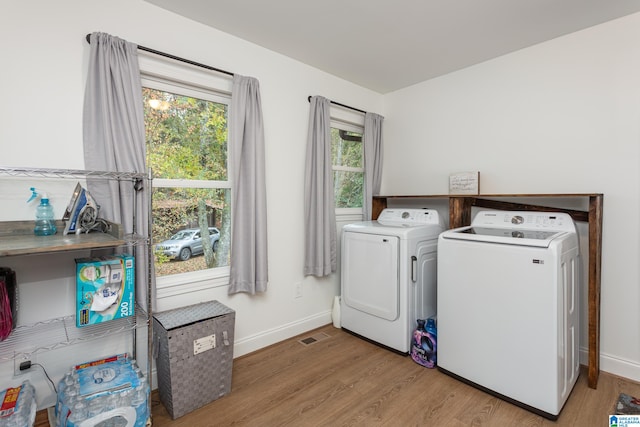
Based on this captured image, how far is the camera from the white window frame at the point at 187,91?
2039 mm

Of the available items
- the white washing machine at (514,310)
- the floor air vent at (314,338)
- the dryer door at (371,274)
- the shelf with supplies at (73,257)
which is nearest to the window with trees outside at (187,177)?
the shelf with supplies at (73,257)

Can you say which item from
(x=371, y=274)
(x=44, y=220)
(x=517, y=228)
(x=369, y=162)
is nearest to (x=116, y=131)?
(x=44, y=220)

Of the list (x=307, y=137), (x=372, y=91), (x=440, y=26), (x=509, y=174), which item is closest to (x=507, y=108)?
(x=509, y=174)

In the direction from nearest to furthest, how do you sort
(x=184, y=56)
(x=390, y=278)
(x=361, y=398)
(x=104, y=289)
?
(x=104, y=289) → (x=361, y=398) → (x=184, y=56) → (x=390, y=278)

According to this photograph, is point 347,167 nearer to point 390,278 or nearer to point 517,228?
point 390,278

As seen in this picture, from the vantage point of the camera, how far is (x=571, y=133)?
233 cm

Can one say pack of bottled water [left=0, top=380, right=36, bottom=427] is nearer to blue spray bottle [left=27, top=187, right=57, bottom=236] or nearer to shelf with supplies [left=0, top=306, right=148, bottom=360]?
shelf with supplies [left=0, top=306, right=148, bottom=360]

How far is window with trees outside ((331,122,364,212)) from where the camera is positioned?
3.27m

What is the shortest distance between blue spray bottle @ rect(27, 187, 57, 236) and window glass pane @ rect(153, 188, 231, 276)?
0.56 metres

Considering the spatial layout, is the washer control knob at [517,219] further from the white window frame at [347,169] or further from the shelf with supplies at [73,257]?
the shelf with supplies at [73,257]

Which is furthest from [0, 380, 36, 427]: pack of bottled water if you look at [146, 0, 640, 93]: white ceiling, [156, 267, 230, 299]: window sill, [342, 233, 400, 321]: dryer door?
[146, 0, 640, 93]: white ceiling

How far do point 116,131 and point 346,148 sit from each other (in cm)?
212

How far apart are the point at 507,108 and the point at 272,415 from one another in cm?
281

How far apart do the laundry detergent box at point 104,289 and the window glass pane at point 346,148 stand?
212cm
